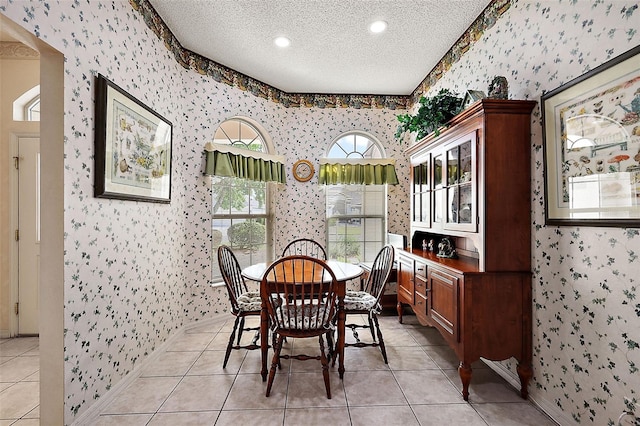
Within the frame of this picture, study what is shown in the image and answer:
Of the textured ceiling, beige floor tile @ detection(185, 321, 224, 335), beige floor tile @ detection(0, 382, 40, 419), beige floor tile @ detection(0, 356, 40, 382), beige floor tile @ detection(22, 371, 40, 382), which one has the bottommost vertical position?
beige floor tile @ detection(185, 321, 224, 335)

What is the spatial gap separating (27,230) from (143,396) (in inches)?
83.3

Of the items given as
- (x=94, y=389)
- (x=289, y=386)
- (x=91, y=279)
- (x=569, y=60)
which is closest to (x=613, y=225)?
(x=569, y=60)

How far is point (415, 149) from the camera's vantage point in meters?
3.19

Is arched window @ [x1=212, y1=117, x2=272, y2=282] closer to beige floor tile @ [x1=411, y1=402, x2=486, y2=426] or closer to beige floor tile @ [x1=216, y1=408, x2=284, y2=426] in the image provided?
beige floor tile @ [x1=216, y1=408, x2=284, y2=426]

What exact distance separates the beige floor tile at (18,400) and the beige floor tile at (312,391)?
165cm

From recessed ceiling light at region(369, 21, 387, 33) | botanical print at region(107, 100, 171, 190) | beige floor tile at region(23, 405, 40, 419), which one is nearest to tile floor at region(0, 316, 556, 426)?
beige floor tile at region(23, 405, 40, 419)

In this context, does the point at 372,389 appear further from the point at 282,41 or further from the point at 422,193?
the point at 282,41

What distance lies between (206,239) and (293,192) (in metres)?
1.32

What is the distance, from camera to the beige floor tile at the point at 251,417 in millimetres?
1760

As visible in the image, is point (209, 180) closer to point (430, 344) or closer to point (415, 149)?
point (415, 149)

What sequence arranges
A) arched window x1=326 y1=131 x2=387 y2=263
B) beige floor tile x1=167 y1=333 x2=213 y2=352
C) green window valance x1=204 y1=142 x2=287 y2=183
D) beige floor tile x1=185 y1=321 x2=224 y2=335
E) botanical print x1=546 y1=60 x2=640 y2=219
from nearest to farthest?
1. botanical print x1=546 y1=60 x2=640 y2=219
2. beige floor tile x1=167 y1=333 x2=213 y2=352
3. beige floor tile x1=185 y1=321 x2=224 y2=335
4. green window valance x1=204 y1=142 x2=287 y2=183
5. arched window x1=326 y1=131 x2=387 y2=263

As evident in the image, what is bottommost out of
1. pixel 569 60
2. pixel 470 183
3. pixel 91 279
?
pixel 91 279

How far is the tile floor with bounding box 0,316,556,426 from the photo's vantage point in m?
1.81

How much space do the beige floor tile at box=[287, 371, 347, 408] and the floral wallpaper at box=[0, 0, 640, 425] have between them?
121 cm
